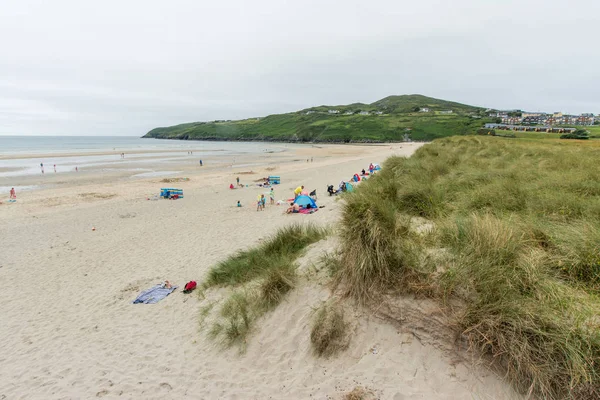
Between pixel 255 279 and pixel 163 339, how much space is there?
197 centimetres

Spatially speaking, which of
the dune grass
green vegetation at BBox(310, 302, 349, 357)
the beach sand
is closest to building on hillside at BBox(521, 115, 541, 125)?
the dune grass

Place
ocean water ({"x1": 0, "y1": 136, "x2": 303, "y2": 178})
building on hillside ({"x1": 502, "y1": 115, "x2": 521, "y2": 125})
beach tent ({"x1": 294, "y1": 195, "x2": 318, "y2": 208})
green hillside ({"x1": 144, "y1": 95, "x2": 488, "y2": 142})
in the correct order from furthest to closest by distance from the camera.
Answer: building on hillside ({"x1": 502, "y1": 115, "x2": 521, "y2": 125}) → green hillside ({"x1": 144, "y1": 95, "x2": 488, "y2": 142}) → ocean water ({"x1": 0, "y1": 136, "x2": 303, "y2": 178}) → beach tent ({"x1": 294, "y1": 195, "x2": 318, "y2": 208})

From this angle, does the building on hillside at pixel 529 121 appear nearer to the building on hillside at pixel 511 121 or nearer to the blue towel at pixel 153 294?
the building on hillside at pixel 511 121

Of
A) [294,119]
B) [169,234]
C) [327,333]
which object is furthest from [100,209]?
[294,119]

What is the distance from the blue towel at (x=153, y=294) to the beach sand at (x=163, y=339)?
8.7 inches

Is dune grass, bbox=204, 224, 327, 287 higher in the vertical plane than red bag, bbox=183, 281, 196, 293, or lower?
higher

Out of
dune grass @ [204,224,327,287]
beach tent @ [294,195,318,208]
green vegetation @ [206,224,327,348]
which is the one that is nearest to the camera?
green vegetation @ [206,224,327,348]

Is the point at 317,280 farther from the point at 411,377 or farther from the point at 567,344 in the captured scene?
the point at 567,344

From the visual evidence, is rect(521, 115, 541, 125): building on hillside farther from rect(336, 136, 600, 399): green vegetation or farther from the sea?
rect(336, 136, 600, 399): green vegetation

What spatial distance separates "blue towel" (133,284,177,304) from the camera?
21.5 ft

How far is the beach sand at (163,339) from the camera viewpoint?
3.32 metres

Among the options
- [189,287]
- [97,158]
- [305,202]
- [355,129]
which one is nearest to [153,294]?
[189,287]

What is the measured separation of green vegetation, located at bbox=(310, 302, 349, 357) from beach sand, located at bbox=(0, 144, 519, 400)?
0.45 feet

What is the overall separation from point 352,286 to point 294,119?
5924 inches
